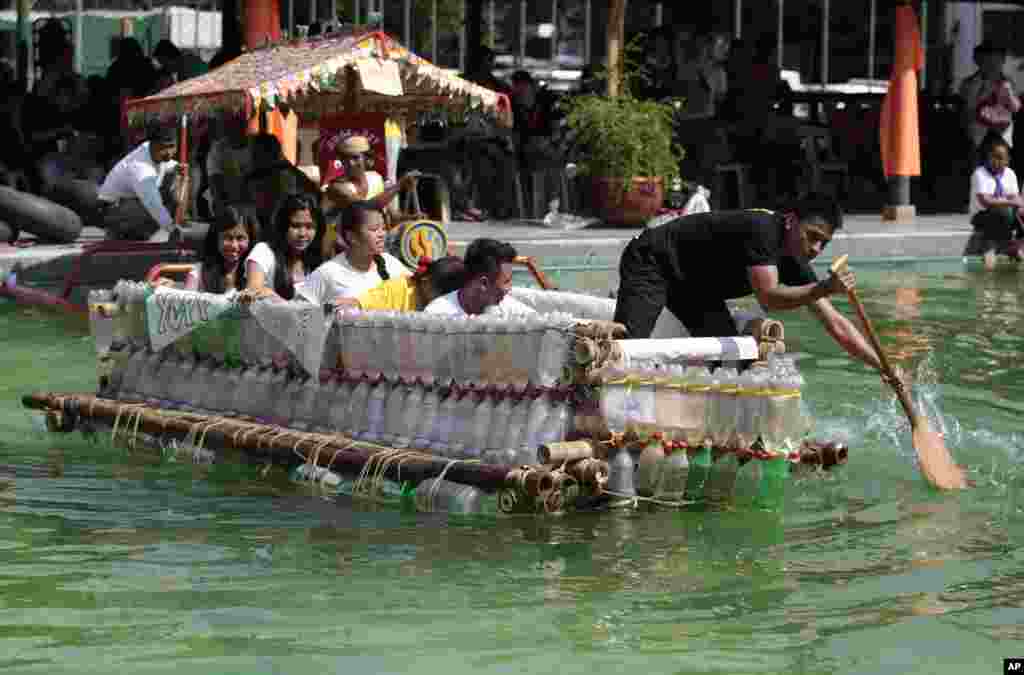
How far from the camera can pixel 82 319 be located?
50.7 ft

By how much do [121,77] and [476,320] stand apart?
1338cm

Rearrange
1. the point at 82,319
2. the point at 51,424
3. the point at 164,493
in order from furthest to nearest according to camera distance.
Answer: the point at 82,319 → the point at 51,424 → the point at 164,493

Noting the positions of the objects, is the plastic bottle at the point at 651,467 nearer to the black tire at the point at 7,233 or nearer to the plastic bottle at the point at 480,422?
the plastic bottle at the point at 480,422

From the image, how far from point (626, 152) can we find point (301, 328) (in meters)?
10.6

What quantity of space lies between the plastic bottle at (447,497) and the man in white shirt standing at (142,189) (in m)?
7.73

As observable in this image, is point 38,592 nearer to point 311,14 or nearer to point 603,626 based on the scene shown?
point 603,626

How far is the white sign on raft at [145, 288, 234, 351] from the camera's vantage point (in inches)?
391

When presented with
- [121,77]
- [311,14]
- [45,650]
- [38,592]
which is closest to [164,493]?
[38,592]

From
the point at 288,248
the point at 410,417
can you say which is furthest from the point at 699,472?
the point at 288,248

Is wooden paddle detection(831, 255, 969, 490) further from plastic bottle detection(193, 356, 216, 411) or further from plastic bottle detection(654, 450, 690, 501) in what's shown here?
plastic bottle detection(193, 356, 216, 411)

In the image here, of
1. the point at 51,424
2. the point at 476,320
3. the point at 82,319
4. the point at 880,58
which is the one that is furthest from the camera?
the point at 880,58

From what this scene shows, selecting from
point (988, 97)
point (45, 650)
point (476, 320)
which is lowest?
point (45, 650)

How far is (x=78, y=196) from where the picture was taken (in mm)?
18875

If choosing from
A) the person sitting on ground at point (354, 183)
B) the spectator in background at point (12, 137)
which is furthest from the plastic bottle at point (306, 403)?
the spectator in background at point (12, 137)
